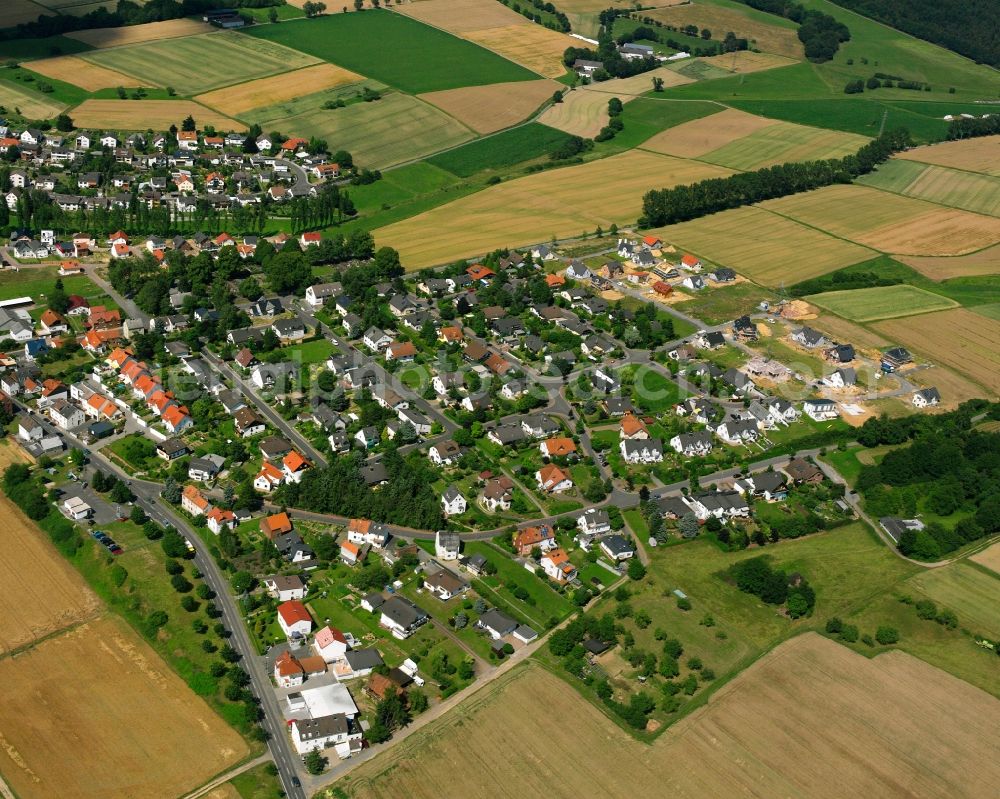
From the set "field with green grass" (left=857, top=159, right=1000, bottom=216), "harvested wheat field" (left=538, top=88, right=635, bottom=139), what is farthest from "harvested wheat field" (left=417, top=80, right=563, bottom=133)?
"field with green grass" (left=857, top=159, right=1000, bottom=216)

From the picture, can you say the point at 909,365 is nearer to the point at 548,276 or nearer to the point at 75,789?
the point at 548,276

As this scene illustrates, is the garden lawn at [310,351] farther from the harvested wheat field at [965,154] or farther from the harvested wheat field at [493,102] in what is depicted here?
the harvested wheat field at [965,154]

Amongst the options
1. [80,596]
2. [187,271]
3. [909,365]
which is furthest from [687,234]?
[80,596]

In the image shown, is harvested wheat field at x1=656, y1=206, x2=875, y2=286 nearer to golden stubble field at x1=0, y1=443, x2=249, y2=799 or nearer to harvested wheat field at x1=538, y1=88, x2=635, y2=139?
harvested wheat field at x1=538, y1=88, x2=635, y2=139

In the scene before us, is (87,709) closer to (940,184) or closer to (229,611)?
(229,611)

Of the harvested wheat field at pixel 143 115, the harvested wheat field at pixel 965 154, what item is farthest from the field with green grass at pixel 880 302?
the harvested wheat field at pixel 143 115

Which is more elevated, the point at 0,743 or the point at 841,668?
the point at 841,668
